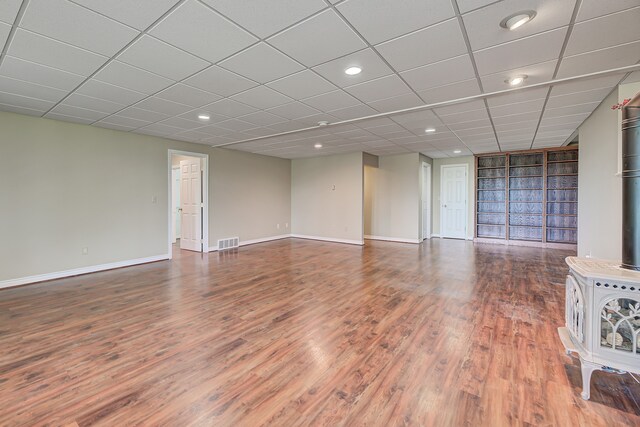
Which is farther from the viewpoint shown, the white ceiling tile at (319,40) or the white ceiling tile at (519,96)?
the white ceiling tile at (519,96)

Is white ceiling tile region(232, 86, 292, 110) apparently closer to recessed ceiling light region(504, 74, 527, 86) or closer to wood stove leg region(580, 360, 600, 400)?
recessed ceiling light region(504, 74, 527, 86)

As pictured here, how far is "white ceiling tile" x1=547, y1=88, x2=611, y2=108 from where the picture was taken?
A: 3.33 m

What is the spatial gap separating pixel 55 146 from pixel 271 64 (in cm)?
415

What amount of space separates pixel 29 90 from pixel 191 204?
395 cm

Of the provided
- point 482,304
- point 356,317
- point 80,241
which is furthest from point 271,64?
point 80,241

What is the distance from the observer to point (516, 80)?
303 cm

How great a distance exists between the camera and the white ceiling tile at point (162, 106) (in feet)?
12.0

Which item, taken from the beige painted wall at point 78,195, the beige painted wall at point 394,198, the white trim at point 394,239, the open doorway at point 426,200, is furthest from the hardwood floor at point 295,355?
the open doorway at point 426,200

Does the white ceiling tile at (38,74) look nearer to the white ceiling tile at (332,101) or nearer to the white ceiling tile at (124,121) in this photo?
the white ceiling tile at (124,121)

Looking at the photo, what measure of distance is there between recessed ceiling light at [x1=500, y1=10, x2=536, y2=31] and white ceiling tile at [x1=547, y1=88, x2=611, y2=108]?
206cm

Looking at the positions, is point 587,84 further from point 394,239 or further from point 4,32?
point 394,239

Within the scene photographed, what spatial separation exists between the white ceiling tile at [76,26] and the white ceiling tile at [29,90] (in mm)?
1393

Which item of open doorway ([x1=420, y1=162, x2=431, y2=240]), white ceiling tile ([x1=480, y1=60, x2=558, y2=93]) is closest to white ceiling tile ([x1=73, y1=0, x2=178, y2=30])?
white ceiling tile ([x1=480, y1=60, x2=558, y2=93])

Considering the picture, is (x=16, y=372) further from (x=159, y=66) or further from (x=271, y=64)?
(x=271, y=64)
